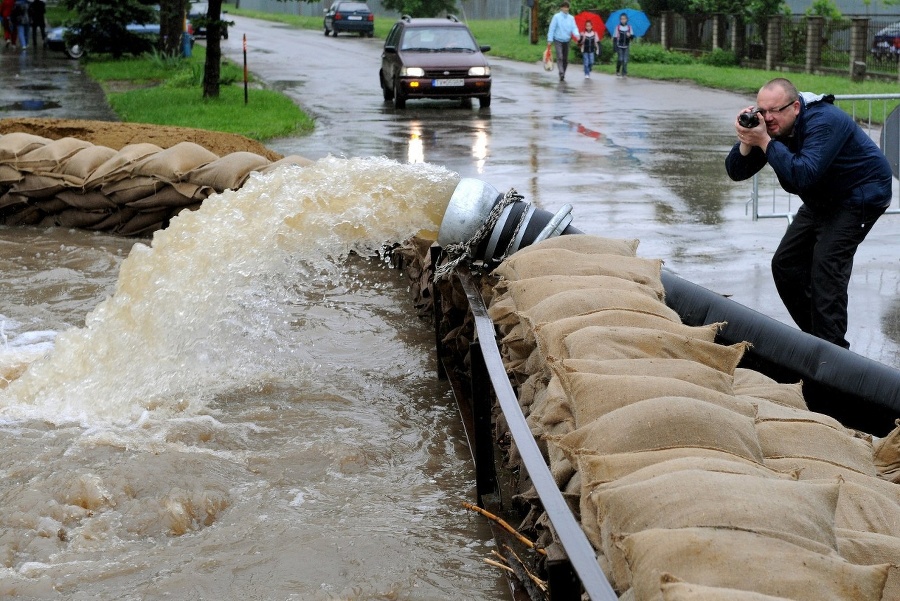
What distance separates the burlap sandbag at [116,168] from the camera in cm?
1049

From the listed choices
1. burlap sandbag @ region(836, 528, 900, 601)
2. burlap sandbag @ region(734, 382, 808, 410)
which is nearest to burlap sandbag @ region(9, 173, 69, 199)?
burlap sandbag @ region(734, 382, 808, 410)

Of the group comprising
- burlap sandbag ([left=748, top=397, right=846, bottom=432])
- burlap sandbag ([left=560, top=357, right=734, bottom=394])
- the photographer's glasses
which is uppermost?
the photographer's glasses

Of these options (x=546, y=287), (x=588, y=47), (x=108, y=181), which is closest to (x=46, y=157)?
(x=108, y=181)

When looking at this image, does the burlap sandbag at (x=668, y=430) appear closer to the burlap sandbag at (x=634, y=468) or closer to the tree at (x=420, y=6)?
the burlap sandbag at (x=634, y=468)

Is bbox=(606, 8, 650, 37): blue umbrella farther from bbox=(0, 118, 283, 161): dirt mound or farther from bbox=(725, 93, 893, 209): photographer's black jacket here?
bbox=(725, 93, 893, 209): photographer's black jacket

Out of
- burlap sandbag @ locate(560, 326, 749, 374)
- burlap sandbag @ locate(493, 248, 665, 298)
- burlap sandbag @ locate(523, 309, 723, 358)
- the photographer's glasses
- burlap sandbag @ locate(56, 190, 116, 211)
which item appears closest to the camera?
burlap sandbag @ locate(560, 326, 749, 374)

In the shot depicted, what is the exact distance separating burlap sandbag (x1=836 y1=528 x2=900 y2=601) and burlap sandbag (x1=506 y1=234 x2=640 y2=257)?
7.70ft

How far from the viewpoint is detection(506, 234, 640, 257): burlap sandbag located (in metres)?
5.19

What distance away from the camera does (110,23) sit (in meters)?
30.3

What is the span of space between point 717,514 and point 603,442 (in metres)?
0.68

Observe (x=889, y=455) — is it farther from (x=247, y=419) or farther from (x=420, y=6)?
(x=420, y=6)

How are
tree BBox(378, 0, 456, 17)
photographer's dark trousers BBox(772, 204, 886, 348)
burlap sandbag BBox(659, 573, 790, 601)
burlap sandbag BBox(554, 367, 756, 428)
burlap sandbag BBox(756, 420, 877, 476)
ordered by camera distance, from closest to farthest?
burlap sandbag BBox(659, 573, 790, 601), burlap sandbag BBox(554, 367, 756, 428), burlap sandbag BBox(756, 420, 877, 476), photographer's dark trousers BBox(772, 204, 886, 348), tree BBox(378, 0, 456, 17)

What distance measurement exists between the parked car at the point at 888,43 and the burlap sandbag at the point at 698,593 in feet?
82.9

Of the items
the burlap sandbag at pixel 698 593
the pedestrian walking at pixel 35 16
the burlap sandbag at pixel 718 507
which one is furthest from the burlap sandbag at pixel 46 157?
the pedestrian walking at pixel 35 16
